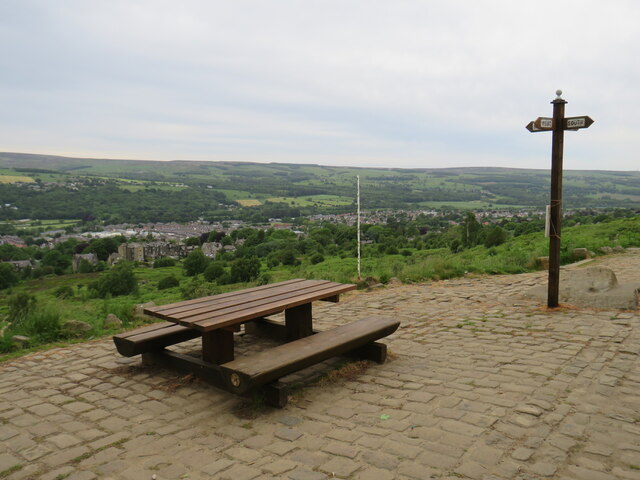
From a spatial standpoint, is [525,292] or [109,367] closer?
[109,367]

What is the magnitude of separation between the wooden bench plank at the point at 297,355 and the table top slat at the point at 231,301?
68 centimetres

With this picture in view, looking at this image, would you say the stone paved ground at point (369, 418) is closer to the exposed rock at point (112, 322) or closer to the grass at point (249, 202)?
the exposed rock at point (112, 322)

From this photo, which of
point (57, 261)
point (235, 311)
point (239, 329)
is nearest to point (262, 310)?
point (235, 311)

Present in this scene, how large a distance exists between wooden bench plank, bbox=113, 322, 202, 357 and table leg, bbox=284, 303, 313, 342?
1129mm

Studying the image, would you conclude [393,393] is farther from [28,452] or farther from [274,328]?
[28,452]

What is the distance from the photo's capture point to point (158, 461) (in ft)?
9.93

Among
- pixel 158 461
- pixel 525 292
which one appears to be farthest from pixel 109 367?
pixel 525 292

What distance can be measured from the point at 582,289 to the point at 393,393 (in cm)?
488

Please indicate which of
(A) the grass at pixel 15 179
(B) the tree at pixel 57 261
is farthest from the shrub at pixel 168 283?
(A) the grass at pixel 15 179

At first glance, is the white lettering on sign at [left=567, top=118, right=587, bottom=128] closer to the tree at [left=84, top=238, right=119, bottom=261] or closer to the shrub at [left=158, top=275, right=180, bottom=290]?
the shrub at [left=158, top=275, right=180, bottom=290]

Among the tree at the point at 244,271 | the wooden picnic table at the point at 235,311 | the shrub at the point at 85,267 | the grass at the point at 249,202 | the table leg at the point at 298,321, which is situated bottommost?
the shrub at the point at 85,267

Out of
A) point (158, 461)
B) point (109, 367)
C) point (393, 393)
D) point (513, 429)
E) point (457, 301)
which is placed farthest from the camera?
point (457, 301)

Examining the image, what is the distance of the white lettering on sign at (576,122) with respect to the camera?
644cm

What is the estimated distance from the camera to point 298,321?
5.44m
